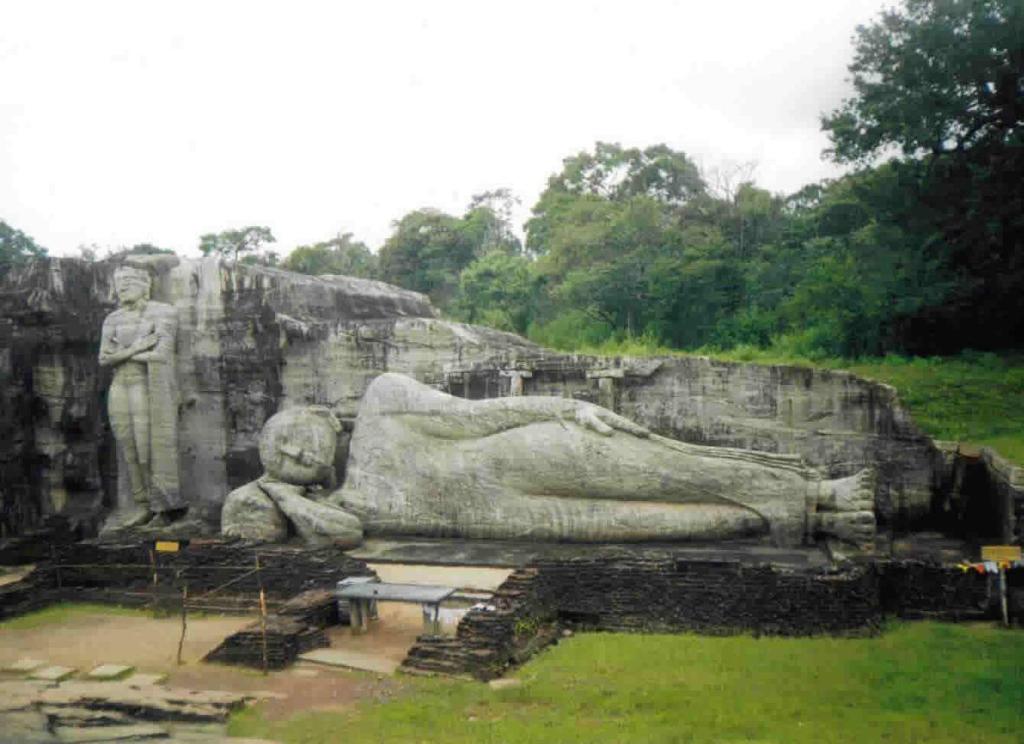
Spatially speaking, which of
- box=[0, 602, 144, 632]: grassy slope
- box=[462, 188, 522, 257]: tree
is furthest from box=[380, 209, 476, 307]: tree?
box=[0, 602, 144, 632]: grassy slope

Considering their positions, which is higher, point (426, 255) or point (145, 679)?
point (426, 255)

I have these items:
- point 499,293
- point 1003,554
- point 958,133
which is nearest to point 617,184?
point 499,293

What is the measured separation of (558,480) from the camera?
11.3 m

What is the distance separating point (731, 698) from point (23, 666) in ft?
21.3

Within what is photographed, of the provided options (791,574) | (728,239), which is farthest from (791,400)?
(728,239)

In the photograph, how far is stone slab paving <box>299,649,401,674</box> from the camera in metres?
8.05

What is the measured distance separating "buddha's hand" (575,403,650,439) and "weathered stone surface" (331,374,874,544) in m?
0.02

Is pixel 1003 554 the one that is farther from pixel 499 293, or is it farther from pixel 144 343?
pixel 499 293

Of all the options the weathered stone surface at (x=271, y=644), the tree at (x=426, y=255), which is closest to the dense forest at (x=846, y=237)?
the tree at (x=426, y=255)

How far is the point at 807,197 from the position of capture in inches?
974

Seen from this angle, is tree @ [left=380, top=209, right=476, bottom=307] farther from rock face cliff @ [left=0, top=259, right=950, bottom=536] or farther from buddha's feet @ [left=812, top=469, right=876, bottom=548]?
buddha's feet @ [left=812, top=469, right=876, bottom=548]

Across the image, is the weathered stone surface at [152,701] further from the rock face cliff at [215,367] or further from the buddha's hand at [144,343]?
the buddha's hand at [144,343]

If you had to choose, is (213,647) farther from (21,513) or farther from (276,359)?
(21,513)

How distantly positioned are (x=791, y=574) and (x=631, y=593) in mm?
→ 1529
